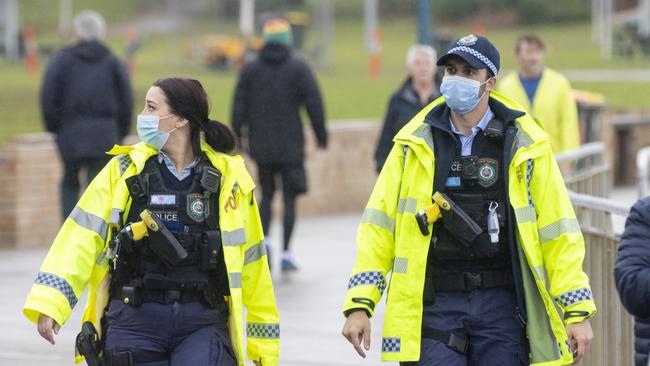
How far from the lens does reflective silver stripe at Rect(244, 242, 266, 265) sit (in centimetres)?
543

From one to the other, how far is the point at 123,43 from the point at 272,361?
47.6m

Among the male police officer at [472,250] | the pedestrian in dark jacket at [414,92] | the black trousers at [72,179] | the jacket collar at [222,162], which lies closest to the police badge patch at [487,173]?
the male police officer at [472,250]

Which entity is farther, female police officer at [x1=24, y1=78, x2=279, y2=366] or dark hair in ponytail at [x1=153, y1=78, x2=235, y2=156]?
dark hair in ponytail at [x1=153, y1=78, x2=235, y2=156]

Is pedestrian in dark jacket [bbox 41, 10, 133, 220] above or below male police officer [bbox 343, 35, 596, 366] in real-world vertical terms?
above

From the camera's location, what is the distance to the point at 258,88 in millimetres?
11250

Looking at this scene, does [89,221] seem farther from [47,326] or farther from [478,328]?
[478,328]

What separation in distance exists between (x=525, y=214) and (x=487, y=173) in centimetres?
Result: 20

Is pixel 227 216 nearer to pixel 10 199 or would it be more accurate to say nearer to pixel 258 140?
pixel 258 140

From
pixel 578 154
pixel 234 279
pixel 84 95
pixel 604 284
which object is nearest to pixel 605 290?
pixel 604 284

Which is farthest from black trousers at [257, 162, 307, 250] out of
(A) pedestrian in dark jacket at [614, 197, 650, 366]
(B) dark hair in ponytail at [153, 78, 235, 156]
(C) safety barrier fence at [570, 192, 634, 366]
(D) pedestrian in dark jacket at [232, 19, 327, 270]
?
(A) pedestrian in dark jacket at [614, 197, 650, 366]

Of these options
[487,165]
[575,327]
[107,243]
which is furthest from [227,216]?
[575,327]

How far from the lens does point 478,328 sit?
512 centimetres

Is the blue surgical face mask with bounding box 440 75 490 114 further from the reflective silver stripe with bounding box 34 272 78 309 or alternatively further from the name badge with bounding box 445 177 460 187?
the reflective silver stripe with bounding box 34 272 78 309

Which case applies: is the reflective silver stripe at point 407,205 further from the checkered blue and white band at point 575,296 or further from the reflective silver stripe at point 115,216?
the reflective silver stripe at point 115,216
